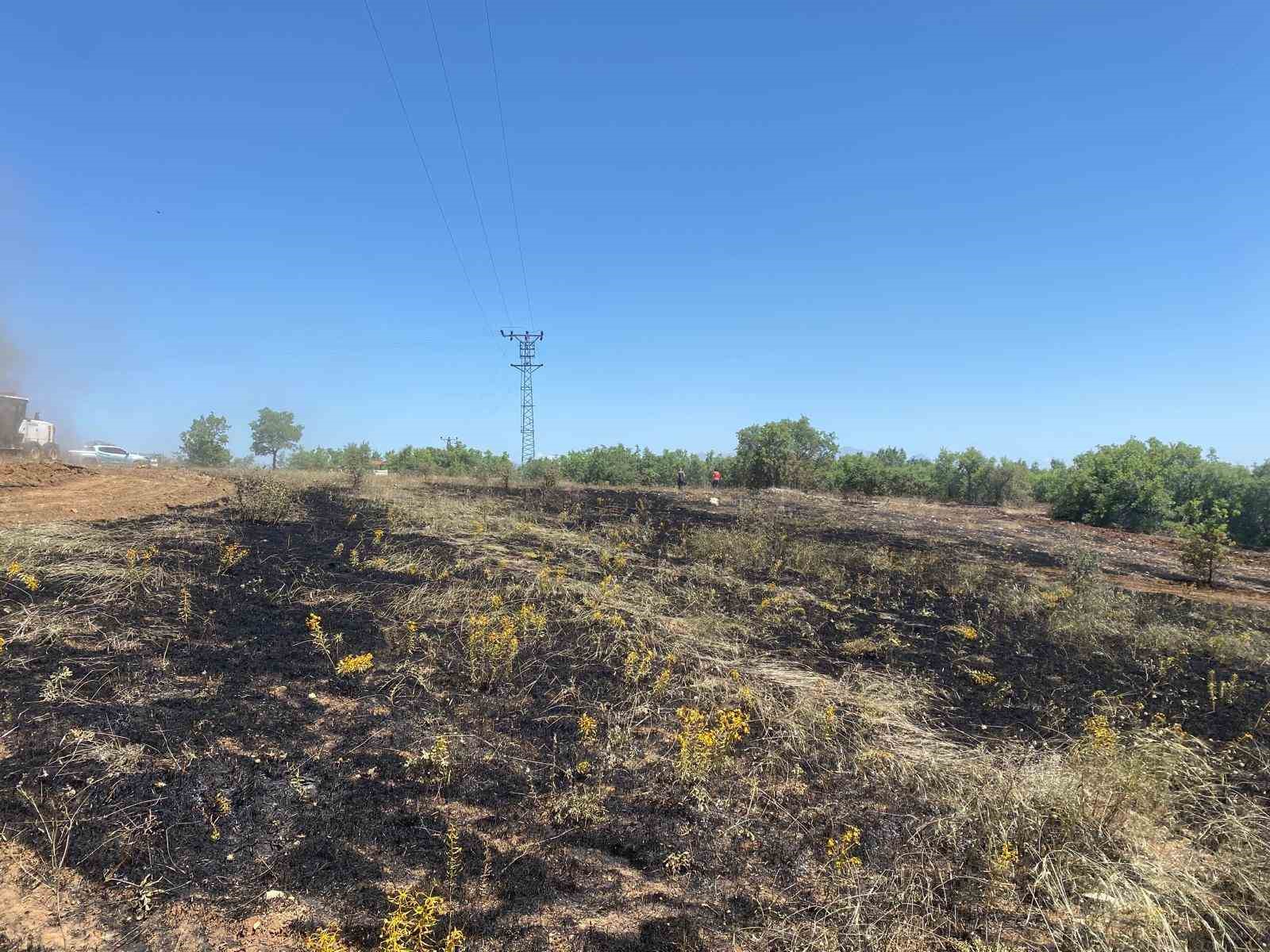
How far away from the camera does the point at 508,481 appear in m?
18.0

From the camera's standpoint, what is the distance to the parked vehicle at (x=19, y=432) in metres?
18.2

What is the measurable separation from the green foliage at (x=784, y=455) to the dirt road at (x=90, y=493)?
795 inches

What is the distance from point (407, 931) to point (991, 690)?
200 inches

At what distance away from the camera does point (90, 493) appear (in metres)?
10.4

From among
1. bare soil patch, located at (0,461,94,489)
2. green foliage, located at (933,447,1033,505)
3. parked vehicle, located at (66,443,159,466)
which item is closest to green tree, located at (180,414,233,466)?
parked vehicle, located at (66,443,159,466)

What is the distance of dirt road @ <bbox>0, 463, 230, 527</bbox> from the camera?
8234 millimetres

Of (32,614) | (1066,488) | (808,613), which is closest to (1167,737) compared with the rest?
(808,613)

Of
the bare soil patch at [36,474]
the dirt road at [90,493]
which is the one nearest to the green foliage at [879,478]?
the dirt road at [90,493]

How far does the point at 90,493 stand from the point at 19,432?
14223mm

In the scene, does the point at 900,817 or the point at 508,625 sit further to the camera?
the point at 508,625

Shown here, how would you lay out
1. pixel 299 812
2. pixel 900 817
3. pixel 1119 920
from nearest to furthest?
1. pixel 1119 920
2. pixel 299 812
3. pixel 900 817

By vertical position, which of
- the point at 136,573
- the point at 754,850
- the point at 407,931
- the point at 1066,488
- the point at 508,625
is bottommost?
the point at 754,850

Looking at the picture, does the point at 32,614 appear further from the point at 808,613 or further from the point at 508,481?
the point at 508,481

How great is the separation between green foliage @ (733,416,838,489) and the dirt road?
20.2 m
